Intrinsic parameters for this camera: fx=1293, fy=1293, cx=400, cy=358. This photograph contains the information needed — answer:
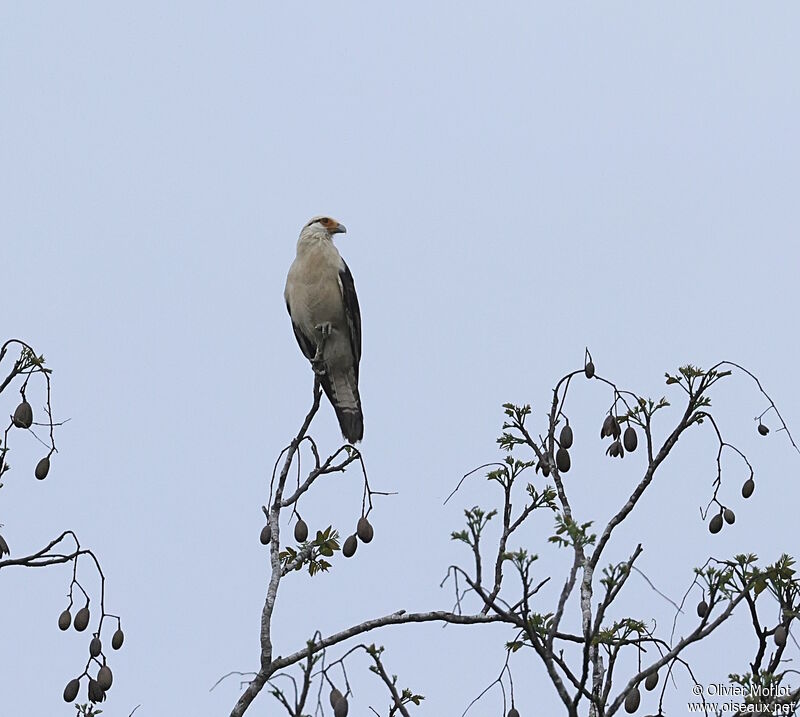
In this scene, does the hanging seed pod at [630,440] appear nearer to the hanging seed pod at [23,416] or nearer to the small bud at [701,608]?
the small bud at [701,608]

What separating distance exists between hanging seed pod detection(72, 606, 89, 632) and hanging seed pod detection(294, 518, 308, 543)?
100 centimetres

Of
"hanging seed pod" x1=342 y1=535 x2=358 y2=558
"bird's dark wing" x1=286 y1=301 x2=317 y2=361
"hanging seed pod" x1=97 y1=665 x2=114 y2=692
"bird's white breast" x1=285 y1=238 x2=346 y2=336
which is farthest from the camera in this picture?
"bird's dark wing" x1=286 y1=301 x2=317 y2=361

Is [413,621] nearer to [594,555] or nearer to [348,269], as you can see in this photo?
[594,555]

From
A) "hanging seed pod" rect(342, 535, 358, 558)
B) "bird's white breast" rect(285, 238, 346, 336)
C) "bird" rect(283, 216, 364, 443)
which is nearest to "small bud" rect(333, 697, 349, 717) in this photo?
"hanging seed pod" rect(342, 535, 358, 558)

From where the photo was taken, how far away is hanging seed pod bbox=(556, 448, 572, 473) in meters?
5.87

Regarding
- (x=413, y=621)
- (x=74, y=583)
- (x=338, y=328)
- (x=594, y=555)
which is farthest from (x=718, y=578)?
(x=338, y=328)

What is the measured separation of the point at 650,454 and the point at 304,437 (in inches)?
64.8

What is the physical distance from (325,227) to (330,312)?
2.47 ft

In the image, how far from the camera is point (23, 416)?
5664 mm

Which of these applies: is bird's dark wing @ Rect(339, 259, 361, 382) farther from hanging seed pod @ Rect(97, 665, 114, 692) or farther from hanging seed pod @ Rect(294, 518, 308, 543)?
hanging seed pod @ Rect(97, 665, 114, 692)

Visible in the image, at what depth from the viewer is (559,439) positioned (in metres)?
5.88

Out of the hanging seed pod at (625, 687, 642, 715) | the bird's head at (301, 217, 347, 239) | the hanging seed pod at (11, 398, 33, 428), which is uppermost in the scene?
the bird's head at (301, 217, 347, 239)

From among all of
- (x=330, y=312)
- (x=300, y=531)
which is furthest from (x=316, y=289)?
(x=300, y=531)

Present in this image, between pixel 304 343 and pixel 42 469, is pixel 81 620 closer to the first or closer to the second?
pixel 42 469
